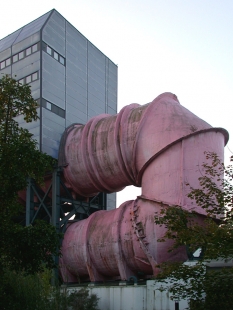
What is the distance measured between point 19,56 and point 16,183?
2107 centimetres

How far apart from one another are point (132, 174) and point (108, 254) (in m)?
4.29

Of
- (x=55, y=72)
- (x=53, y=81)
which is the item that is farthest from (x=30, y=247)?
(x=55, y=72)

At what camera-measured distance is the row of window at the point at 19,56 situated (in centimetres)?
3104

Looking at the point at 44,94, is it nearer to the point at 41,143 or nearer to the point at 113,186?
the point at 41,143

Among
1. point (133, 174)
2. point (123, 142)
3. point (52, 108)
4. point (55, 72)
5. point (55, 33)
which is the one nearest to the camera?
point (123, 142)

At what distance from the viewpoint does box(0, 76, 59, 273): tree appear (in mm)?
12633

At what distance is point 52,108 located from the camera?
30.4 m

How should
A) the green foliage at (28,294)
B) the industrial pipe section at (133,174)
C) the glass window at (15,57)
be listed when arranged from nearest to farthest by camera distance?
the green foliage at (28,294), the industrial pipe section at (133,174), the glass window at (15,57)

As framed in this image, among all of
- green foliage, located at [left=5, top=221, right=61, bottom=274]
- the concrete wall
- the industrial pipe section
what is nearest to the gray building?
the industrial pipe section

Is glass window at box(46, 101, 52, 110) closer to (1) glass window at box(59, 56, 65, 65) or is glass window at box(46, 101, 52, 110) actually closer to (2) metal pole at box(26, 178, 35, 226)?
(1) glass window at box(59, 56, 65, 65)

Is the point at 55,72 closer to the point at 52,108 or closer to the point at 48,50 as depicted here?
the point at 48,50

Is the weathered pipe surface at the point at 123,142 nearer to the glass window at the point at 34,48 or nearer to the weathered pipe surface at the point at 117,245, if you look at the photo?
the weathered pipe surface at the point at 117,245

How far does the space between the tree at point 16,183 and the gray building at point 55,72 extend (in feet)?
50.3

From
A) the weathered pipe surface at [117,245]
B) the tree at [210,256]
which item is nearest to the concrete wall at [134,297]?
the weathered pipe surface at [117,245]
